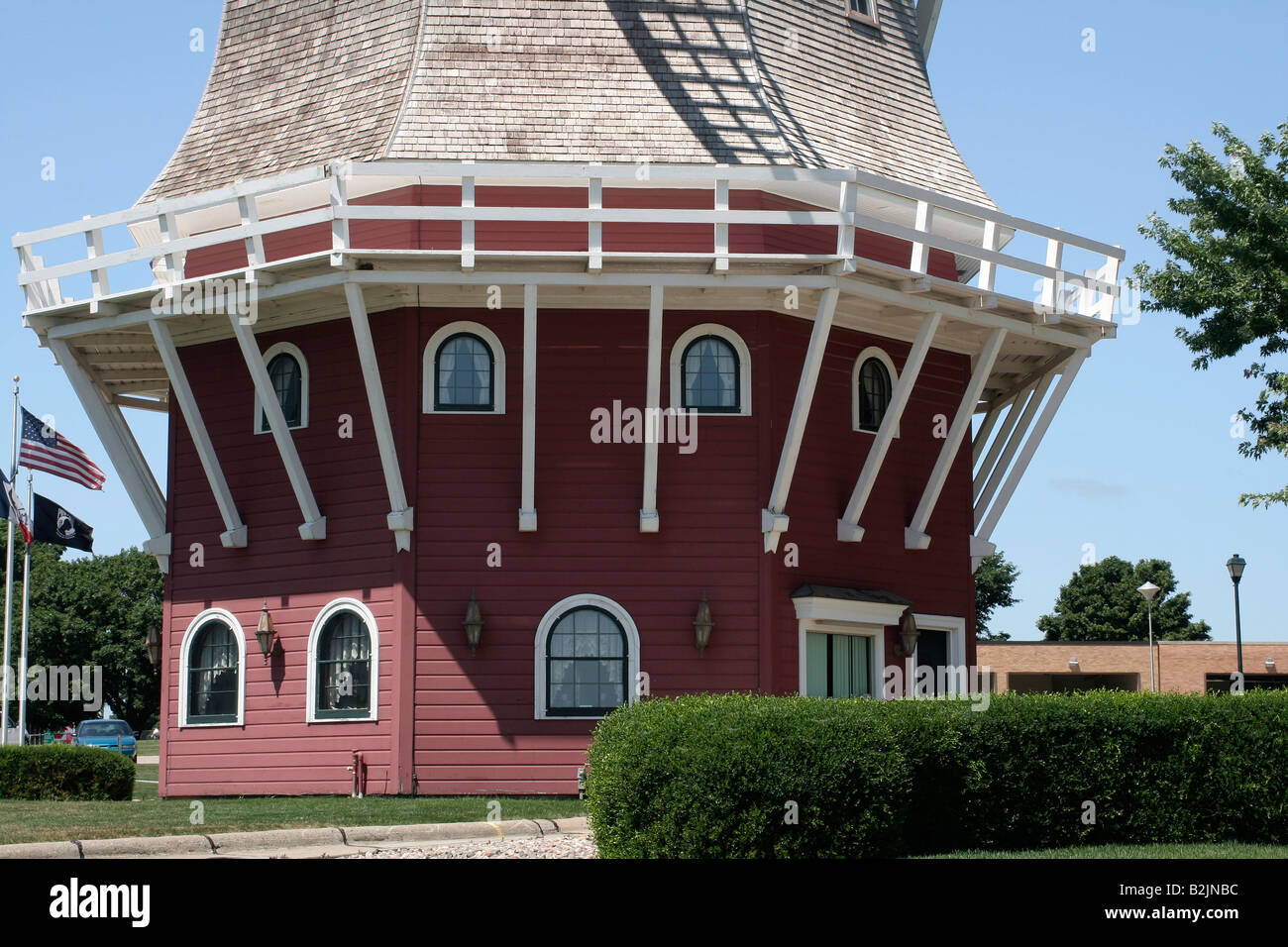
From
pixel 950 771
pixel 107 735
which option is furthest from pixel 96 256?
pixel 107 735

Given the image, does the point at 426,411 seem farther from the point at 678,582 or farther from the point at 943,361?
the point at 943,361

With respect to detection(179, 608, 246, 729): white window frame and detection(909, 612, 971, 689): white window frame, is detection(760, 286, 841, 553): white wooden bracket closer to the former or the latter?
detection(909, 612, 971, 689): white window frame

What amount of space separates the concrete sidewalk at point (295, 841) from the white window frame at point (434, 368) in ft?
19.0

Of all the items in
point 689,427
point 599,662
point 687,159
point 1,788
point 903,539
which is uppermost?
point 687,159

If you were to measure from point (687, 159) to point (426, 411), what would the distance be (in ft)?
14.8

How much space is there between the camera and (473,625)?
752 inches

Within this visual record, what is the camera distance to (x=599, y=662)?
19.5 meters

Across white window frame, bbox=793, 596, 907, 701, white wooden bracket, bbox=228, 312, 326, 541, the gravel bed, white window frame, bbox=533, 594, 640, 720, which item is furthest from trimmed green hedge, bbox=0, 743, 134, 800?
white window frame, bbox=793, 596, 907, 701

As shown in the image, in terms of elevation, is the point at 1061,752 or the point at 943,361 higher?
the point at 943,361

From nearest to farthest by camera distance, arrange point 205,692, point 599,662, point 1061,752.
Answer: point 1061,752
point 599,662
point 205,692

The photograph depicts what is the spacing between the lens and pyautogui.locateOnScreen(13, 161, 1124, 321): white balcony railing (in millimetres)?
18031
